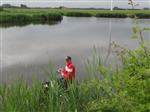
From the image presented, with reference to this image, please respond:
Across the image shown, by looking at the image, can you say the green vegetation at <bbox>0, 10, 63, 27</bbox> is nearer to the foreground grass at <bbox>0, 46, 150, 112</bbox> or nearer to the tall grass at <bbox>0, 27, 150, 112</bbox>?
the foreground grass at <bbox>0, 46, 150, 112</bbox>

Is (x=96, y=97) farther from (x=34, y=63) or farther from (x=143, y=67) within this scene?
(x=34, y=63)

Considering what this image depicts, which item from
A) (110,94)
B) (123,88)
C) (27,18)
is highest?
(123,88)

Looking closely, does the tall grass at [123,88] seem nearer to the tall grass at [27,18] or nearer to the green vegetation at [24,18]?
the green vegetation at [24,18]

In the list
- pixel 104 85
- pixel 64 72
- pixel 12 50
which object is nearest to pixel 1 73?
pixel 64 72

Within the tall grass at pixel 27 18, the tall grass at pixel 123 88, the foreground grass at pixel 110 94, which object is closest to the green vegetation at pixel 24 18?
the tall grass at pixel 27 18

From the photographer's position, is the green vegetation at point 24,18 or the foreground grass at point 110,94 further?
the green vegetation at point 24,18

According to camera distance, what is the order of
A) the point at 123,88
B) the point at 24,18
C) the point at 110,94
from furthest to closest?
the point at 24,18, the point at 110,94, the point at 123,88

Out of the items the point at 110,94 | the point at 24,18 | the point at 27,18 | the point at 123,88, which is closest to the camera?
the point at 123,88

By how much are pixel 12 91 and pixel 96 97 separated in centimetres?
159

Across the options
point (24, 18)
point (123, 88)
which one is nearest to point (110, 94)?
point (123, 88)

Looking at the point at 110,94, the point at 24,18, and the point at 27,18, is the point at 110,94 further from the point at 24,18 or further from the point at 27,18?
the point at 27,18

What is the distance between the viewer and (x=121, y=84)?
389 centimetres

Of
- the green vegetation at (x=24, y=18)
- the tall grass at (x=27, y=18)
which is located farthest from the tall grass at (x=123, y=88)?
the tall grass at (x=27, y=18)

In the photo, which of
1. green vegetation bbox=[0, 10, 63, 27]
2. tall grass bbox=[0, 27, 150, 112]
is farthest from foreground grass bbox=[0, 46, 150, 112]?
green vegetation bbox=[0, 10, 63, 27]
